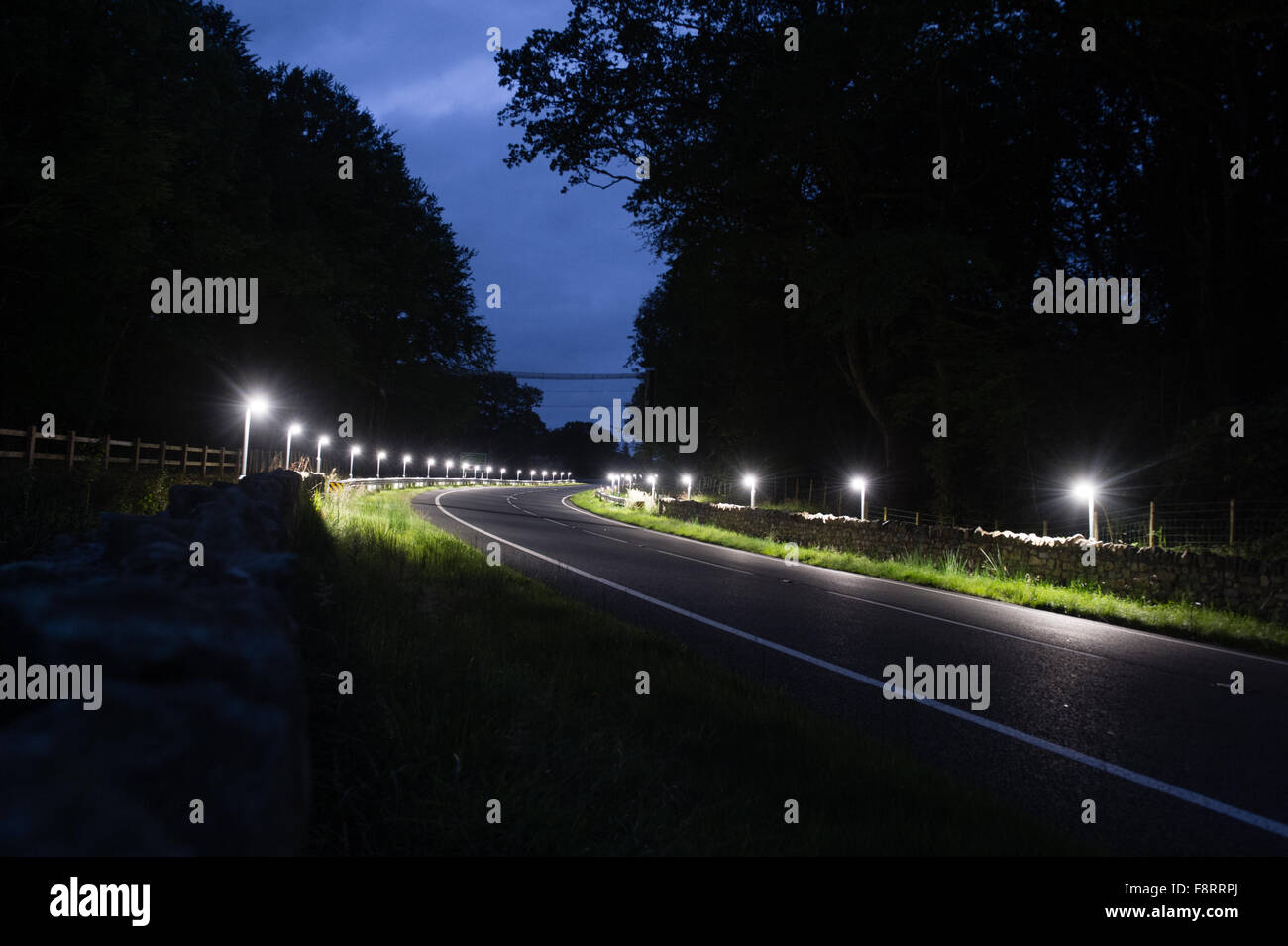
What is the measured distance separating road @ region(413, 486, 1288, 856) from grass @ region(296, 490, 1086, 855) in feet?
2.41

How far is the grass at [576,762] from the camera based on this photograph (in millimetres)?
2611

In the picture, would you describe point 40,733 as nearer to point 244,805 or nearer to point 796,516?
point 244,805

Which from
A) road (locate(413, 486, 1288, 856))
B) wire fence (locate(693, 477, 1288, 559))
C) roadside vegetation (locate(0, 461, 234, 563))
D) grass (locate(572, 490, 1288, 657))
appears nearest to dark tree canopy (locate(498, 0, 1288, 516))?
wire fence (locate(693, 477, 1288, 559))

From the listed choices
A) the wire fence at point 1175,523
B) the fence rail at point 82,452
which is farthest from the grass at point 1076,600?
the fence rail at point 82,452

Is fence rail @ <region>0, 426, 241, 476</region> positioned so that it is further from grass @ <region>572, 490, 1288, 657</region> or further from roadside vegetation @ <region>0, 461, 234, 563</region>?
grass @ <region>572, 490, 1288, 657</region>

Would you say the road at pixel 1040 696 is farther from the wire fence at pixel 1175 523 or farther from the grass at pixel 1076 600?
the wire fence at pixel 1175 523

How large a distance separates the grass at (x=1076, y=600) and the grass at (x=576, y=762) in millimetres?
7318

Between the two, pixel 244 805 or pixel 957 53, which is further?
pixel 957 53

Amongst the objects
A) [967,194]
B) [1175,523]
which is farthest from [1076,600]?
[967,194]

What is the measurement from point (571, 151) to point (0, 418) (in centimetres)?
2009

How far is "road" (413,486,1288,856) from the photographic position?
12.6ft

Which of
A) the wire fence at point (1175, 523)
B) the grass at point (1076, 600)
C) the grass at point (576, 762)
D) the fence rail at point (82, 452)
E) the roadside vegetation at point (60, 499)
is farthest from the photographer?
the fence rail at point (82, 452)

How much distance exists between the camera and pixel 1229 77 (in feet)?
65.8
